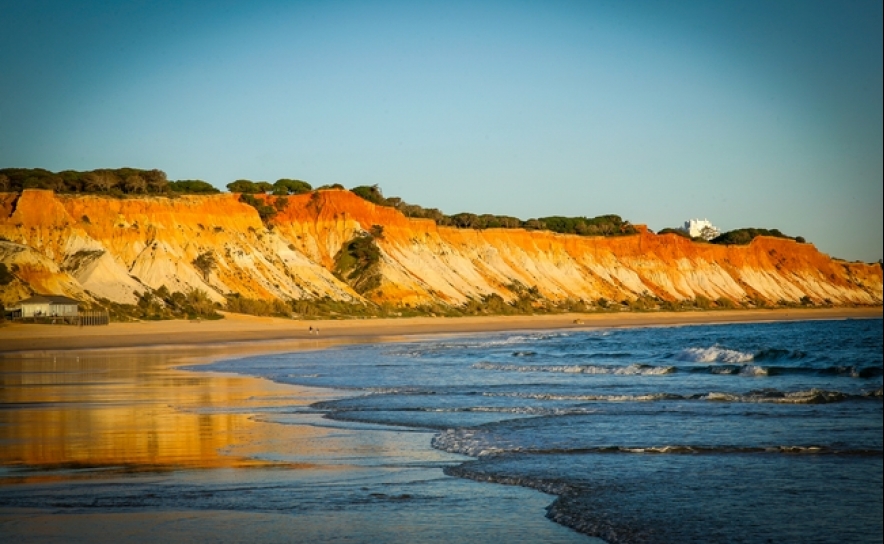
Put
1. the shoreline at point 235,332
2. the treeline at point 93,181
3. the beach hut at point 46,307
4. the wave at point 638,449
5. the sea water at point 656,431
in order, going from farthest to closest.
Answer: the treeline at point 93,181
the beach hut at point 46,307
the shoreline at point 235,332
the wave at point 638,449
the sea water at point 656,431

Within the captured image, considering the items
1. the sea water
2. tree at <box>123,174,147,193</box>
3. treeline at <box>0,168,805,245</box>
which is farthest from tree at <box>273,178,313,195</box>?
the sea water

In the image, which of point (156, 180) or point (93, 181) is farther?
point (156, 180)

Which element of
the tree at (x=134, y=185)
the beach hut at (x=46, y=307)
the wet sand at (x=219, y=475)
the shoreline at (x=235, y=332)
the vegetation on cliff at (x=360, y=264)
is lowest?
the wet sand at (x=219, y=475)

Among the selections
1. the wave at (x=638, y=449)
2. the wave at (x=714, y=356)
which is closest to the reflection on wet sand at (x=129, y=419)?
the wave at (x=638, y=449)

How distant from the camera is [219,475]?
10.2 meters

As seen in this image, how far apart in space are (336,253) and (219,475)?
71.2 metres

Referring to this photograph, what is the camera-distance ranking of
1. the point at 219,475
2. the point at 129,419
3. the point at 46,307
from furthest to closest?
1. the point at 46,307
2. the point at 129,419
3. the point at 219,475

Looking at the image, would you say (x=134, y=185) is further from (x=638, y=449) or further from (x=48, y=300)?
(x=638, y=449)

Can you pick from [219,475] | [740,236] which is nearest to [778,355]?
[219,475]

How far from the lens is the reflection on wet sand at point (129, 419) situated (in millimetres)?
11250

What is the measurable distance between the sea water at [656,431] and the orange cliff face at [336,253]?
32.6m

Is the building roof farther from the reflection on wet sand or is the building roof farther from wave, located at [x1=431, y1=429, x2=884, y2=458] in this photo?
wave, located at [x1=431, y1=429, x2=884, y2=458]

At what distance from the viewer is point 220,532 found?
25.3ft

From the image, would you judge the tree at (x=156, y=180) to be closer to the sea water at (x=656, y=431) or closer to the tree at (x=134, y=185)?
the tree at (x=134, y=185)
